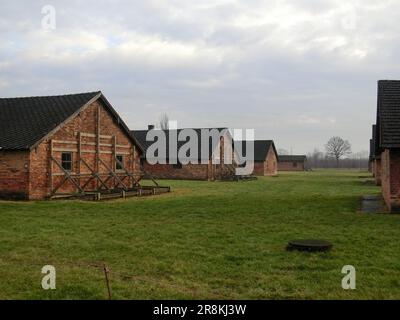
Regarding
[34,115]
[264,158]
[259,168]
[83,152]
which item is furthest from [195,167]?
[34,115]

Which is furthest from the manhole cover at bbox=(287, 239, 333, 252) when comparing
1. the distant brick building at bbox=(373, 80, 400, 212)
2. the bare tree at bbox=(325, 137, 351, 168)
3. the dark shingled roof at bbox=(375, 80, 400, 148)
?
the bare tree at bbox=(325, 137, 351, 168)

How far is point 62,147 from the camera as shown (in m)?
23.0

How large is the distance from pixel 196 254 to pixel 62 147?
15512 mm

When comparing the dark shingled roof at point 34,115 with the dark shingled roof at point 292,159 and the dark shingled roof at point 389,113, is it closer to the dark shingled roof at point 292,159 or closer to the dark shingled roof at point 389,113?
the dark shingled roof at point 389,113

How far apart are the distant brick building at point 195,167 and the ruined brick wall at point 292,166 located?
5213cm

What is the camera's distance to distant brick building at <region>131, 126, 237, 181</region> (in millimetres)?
44469

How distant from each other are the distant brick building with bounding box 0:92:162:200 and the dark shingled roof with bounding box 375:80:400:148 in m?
13.6

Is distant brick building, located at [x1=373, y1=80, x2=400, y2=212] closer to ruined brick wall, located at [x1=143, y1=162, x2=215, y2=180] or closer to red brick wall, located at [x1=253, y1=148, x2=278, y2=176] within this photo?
ruined brick wall, located at [x1=143, y1=162, x2=215, y2=180]

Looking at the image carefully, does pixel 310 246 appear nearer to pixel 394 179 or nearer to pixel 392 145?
pixel 392 145

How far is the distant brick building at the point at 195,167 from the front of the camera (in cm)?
4447

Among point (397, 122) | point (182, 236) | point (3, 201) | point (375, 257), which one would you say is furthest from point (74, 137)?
point (375, 257)
